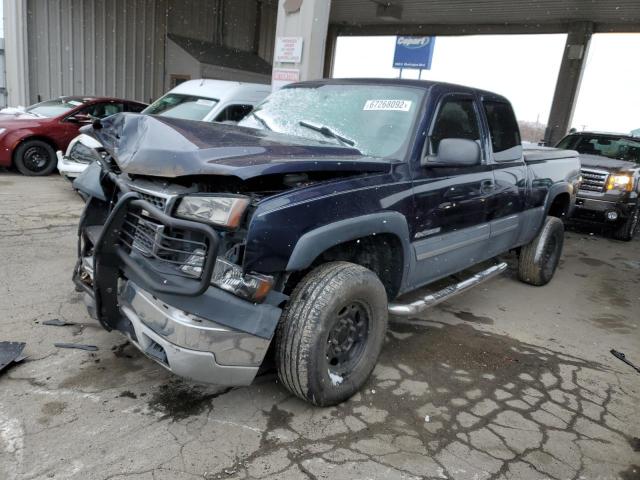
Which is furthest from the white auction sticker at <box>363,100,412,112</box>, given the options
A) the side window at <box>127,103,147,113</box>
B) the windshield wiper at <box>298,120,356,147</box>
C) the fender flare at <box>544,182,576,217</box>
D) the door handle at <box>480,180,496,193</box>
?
the side window at <box>127,103,147,113</box>

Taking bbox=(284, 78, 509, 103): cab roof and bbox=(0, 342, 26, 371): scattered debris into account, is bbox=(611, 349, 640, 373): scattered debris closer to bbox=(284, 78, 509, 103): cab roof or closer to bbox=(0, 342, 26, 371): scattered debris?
bbox=(284, 78, 509, 103): cab roof

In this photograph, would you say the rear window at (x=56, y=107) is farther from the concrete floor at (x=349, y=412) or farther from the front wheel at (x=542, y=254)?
the front wheel at (x=542, y=254)

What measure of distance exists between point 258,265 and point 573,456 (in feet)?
6.34

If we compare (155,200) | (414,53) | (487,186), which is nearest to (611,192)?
(487,186)

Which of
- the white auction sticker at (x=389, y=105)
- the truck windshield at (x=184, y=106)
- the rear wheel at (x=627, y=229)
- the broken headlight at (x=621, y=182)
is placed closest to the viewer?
→ the white auction sticker at (x=389, y=105)

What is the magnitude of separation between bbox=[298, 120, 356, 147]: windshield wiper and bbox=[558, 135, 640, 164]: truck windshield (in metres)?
7.49

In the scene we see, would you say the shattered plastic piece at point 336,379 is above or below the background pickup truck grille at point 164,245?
below

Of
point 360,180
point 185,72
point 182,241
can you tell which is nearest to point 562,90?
point 185,72

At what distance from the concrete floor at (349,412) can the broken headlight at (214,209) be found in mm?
1118

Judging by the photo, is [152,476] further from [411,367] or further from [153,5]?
[153,5]

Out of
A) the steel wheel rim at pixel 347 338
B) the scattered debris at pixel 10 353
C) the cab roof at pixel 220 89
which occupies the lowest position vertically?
the scattered debris at pixel 10 353

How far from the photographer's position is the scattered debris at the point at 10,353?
10.1 ft

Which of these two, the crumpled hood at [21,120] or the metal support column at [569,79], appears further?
the metal support column at [569,79]

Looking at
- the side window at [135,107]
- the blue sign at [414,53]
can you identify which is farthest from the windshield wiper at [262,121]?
the blue sign at [414,53]
